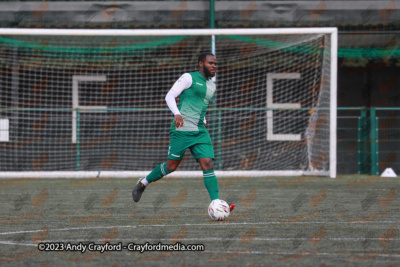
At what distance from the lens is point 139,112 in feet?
58.7

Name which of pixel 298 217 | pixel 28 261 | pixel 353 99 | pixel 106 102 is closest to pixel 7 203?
pixel 298 217

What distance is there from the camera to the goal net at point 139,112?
16.8 metres

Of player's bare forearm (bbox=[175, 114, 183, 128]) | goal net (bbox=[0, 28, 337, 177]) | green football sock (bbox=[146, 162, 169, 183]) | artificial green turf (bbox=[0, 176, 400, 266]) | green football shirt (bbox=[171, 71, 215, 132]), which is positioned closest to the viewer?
artificial green turf (bbox=[0, 176, 400, 266])

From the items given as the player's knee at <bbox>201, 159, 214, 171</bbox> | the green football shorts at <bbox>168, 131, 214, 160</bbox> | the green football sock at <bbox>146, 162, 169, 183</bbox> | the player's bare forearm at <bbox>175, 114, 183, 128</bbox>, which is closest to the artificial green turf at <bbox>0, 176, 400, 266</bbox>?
the green football sock at <bbox>146, 162, 169, 183</bbox>

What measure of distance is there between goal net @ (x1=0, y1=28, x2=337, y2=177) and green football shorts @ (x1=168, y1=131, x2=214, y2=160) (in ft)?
28.2

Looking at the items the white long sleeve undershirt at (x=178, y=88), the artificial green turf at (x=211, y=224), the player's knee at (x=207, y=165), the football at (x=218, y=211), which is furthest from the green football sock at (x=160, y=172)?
the football at (x=218, y=211)

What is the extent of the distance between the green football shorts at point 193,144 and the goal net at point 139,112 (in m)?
8.61

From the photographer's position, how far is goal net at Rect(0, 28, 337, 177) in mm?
16781

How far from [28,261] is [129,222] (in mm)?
2353

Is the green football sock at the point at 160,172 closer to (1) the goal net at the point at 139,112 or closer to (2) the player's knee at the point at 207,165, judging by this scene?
(2) the player's knee at the point at 207,165

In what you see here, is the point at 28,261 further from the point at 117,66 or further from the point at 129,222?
the point at 117,66

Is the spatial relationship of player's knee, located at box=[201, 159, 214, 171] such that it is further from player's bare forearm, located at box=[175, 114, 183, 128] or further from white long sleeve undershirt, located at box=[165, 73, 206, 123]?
white long sleeve undershirt, located at box=[165, 73, 206, 123]

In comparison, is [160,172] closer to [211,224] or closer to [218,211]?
[218,211]

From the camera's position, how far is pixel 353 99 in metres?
20.8
